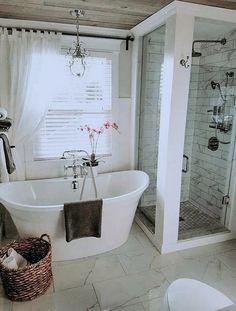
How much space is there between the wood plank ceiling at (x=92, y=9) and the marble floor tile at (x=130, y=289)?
8.22ft

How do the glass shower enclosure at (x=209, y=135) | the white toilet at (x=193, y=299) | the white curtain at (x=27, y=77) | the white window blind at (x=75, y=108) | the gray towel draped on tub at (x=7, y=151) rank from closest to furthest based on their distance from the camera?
the white toilet at (x=193, y=299) → the gray towel draped on tub at (x=7, y=151) → the white curtain at (x=27, y=77) → the glass shower enclosure at (x=209, y=135) → the white window blind at (x=75, y=108)

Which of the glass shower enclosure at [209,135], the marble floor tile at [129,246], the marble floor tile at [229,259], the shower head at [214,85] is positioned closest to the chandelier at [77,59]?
the glass shower enclosure at [209,135]

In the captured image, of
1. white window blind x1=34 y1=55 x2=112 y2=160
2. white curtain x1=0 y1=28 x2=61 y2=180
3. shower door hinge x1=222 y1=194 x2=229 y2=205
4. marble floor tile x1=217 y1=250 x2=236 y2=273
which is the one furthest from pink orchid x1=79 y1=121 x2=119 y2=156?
marble floor tile x1=217 y1=250 x2=236 y2=273

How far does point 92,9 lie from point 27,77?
3.27 ft

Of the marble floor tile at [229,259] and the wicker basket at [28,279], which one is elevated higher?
the wicker basket at [28,279]

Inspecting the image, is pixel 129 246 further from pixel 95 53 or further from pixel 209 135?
pixel 95 53

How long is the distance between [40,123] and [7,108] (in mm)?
400

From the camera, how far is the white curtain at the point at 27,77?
2639 millimetres

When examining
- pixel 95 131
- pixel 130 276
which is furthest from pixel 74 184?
pixel 130 276

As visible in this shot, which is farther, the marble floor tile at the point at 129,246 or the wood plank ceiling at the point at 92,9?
the marble floor tile at the point at 129,246

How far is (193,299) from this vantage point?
4.80 ft

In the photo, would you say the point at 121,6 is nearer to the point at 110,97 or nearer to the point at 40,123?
the point at 110,97

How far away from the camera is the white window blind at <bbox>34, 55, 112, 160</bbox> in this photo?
3.00m

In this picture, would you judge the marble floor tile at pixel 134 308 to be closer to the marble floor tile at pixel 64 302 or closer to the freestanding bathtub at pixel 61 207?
the marble floor tile at pixel 64 302
